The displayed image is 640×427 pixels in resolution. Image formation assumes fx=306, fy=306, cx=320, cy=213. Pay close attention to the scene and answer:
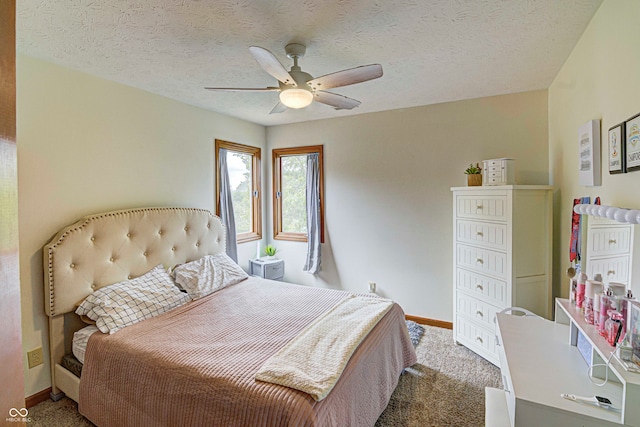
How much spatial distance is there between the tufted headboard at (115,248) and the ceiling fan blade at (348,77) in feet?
6.07

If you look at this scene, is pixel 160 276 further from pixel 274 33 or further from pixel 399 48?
pixel 399 48

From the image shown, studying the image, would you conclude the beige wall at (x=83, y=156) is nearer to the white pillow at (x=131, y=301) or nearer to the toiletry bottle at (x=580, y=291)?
the white pillow at (x=131, y=301)

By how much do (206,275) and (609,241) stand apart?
2802mm

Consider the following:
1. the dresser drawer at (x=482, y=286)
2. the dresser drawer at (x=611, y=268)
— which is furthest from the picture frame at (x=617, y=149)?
the dresser drawer at (x=482, y=286)

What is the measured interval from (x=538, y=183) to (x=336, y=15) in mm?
2443

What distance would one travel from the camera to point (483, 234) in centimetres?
265

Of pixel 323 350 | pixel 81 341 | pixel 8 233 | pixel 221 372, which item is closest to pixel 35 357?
pixel 81 341

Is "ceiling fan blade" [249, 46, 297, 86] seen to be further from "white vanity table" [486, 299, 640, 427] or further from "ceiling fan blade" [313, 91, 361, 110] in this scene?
"white vanity table" [486, 299, 640, 427]

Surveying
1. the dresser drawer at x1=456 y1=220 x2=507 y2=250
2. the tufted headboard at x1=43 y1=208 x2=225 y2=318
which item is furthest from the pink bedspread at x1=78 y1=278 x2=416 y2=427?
the dresser drawer at x1=456 y1=220 x2=507 y2=250

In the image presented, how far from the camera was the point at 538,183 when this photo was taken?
287 centimetres

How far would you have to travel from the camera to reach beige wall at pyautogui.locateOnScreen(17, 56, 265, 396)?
6.74 ft

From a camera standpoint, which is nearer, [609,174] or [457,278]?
[609,174]

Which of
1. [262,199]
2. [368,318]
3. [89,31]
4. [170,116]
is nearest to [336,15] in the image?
[89,31]

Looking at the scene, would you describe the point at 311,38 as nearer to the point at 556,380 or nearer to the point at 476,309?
the point at 556,380
